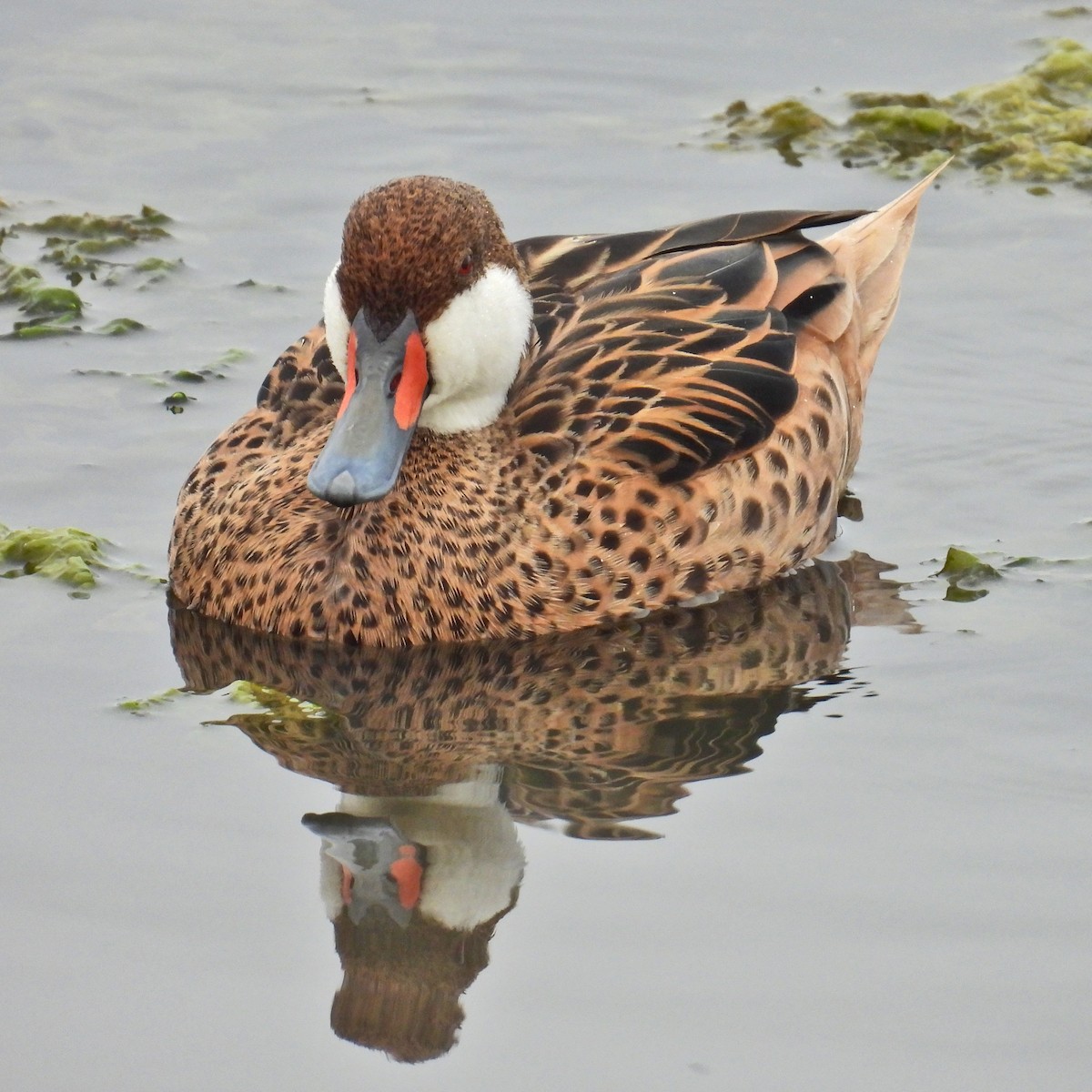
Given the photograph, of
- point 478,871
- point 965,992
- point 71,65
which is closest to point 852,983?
point 965,992

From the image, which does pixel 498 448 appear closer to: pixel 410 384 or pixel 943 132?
pixel 410 384

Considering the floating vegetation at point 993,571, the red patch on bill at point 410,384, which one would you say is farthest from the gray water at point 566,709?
the red patch on bill at point 410,384

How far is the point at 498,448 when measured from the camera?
8.20 m

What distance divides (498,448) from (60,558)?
1.61 metres

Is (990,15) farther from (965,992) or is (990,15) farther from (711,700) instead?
(965,992)

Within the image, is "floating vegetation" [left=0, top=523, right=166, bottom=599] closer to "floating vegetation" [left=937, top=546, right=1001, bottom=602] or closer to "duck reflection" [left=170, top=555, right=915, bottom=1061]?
"duck reflection" [left=170, top=555, right=915, bottom=1061]

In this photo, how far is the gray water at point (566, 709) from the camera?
568 cm

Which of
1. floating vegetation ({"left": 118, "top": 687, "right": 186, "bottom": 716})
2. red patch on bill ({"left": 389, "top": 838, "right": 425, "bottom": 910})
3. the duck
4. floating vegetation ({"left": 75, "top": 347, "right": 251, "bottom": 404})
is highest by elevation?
the duck

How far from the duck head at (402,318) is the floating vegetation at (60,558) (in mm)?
1142

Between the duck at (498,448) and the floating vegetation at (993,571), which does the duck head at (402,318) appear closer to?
the duck at (498,448)

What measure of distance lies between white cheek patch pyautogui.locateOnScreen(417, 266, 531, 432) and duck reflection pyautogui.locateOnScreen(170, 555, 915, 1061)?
85 centimetres

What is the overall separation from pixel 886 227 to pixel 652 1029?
17.1 feet

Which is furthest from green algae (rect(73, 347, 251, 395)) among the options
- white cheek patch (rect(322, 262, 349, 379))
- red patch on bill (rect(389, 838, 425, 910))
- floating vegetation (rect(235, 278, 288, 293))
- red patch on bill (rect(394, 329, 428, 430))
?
red patch on bill (rect(389, 838, 425, 910))

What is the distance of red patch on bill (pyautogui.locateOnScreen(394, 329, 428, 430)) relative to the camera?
7680 millimetres
